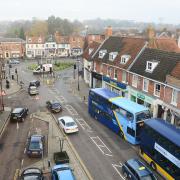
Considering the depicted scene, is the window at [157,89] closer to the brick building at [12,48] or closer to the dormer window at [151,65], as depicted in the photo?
the dormer window at [151,65]

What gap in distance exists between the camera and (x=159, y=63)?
125 feet

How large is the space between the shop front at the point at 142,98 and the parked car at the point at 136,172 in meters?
15.9

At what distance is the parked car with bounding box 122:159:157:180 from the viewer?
71.4ft

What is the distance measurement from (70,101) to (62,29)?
10515 cm

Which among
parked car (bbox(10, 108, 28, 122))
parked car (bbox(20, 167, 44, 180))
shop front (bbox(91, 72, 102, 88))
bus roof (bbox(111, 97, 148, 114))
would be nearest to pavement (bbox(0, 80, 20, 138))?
parked car (bbox(10, 108, 28, 122))

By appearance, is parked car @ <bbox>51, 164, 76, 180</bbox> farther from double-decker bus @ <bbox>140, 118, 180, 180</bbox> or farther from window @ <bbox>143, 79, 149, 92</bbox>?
window @ <bbox>143, 79, 149, 92</bbox>

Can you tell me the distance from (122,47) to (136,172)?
3151 cm

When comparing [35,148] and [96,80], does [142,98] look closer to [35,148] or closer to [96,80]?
[96,80]

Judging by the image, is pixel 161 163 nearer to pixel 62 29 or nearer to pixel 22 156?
pixel 22 156

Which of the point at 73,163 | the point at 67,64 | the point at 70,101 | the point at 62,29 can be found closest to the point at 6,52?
the point at 67,64

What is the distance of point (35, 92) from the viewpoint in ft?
169

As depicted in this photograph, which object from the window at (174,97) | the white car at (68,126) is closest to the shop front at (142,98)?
the window at (174,97)

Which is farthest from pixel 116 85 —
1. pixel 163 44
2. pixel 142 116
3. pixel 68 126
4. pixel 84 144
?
pixel 84 144

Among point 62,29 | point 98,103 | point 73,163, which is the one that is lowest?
point 73,163
